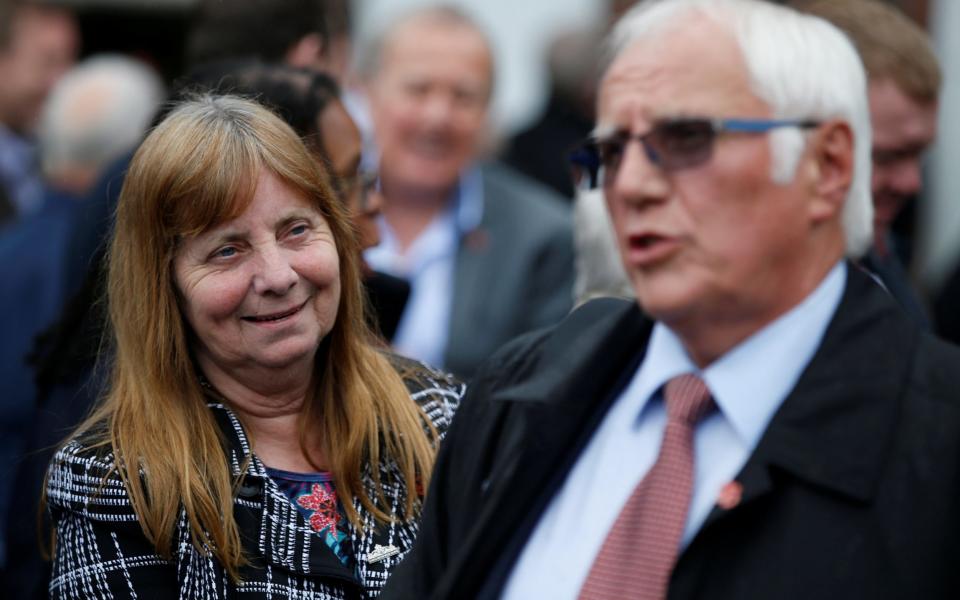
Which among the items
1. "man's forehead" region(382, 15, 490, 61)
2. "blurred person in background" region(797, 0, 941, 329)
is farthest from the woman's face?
"man's forehead" region(382, 15, 490, 61)

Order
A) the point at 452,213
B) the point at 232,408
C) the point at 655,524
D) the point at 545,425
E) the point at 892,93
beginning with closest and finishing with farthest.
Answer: the point at 655,524, the point at 545,425, the point at 232,408, the point at 892,93, the point at 452,213

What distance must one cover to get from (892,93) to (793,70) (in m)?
1.66

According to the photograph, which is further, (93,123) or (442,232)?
(93,123)

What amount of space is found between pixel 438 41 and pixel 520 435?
138 inches

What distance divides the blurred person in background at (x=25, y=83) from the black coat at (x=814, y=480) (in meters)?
5.23

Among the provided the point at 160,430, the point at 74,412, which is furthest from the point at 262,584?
the point at 74,412

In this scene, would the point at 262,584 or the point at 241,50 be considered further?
the point at 241,50

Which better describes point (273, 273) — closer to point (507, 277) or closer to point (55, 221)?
point (507, 277)

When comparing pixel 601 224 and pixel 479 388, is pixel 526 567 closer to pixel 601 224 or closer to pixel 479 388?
pixel 479 388

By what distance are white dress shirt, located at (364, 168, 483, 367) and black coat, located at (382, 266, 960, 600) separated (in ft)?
8.73

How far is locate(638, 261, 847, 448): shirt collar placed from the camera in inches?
88.7

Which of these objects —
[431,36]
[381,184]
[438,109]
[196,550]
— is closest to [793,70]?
[196,550]

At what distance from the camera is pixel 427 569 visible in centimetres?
252

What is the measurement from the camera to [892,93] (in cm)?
387
